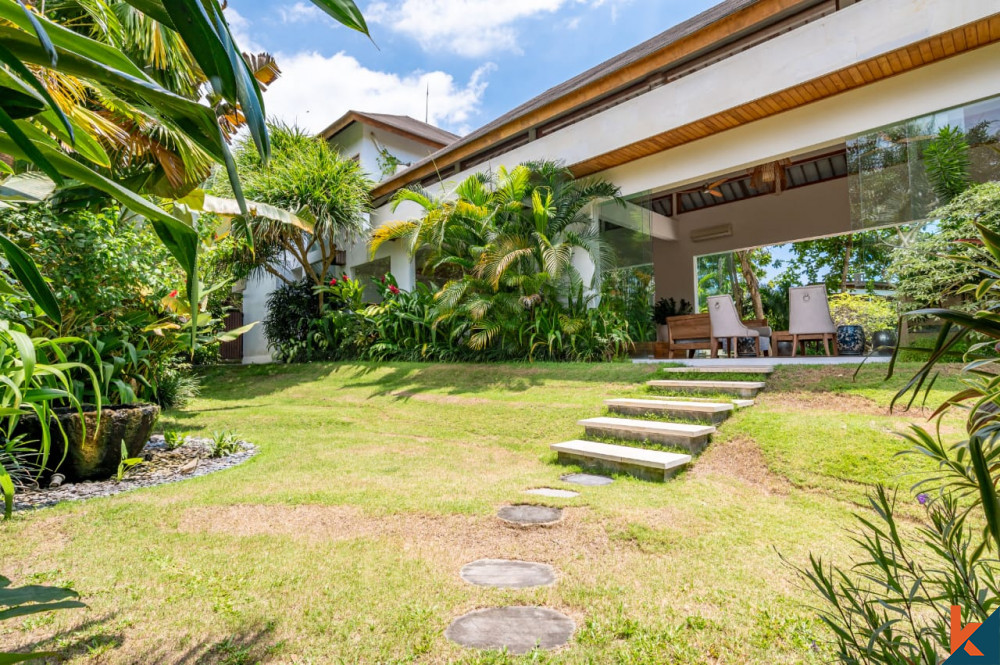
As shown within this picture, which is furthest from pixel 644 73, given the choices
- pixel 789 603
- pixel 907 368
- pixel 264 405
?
pixel 264 405

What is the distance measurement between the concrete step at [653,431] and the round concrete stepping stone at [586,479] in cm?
81

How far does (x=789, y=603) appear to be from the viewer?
2018mm

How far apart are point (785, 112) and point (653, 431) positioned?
5319 millimetres

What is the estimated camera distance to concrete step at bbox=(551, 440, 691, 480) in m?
3.96

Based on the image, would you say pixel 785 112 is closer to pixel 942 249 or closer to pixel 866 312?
pixel 942 249

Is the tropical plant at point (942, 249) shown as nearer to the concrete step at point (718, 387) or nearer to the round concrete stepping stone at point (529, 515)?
the concrete step at point (718, 387)

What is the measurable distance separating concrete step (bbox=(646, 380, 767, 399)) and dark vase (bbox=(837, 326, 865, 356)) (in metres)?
3.29

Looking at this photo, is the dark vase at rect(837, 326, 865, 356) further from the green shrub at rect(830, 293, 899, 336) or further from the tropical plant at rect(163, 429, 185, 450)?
the tropical plant at rect(163, 429, 185, 450)

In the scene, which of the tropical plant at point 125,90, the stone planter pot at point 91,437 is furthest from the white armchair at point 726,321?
the tropical plant at point 125,90

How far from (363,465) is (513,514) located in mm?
1947


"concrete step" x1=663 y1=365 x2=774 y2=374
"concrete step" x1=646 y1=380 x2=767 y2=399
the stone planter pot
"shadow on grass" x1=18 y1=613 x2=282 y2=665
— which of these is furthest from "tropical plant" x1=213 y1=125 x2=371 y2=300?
"shadow on grass" x1=18 y1=613 x2=282 y2=665

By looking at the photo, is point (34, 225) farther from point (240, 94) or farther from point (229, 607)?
point (240, 94)

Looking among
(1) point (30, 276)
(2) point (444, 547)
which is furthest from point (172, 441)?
(1) point (30, 276)

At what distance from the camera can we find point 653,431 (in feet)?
15.3
